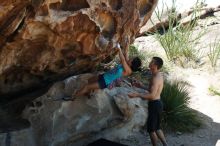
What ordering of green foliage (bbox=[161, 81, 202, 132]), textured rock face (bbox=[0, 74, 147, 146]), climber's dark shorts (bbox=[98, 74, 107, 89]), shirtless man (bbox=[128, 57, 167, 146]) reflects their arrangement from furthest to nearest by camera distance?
green foliage (bbox=[161, 81, 202, 132])
shirtless man (bbox=[128, 57, 167, 146])
climber's dark shorts (bbox=[98, 74, 107, 89])
textured rock face (bbox=[0, 74, 147, 146])

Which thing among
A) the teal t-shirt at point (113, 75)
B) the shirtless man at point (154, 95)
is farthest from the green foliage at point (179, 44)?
the teal t-shirt at point (113, 75)

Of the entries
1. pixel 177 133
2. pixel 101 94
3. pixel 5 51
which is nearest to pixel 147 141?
pixel 177 133

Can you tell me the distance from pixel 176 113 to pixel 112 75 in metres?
2.39

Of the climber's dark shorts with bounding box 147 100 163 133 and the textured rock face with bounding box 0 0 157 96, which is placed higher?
the textured rock face with bounding box 0 0 157 96

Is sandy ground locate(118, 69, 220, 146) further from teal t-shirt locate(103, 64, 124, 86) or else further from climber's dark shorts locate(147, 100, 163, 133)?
teal t-shirt locate(103, 64, 124, 86)

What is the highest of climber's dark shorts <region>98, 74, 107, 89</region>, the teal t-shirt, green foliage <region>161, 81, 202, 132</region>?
the teal t-shirt

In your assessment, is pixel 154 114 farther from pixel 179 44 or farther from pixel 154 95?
pixel 179 44

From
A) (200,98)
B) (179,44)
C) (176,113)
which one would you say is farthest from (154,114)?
(179,44)

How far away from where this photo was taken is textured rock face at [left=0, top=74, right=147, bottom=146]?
20.3 ft

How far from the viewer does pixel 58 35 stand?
579 cm

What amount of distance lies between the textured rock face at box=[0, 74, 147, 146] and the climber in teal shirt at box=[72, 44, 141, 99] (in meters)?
0.16

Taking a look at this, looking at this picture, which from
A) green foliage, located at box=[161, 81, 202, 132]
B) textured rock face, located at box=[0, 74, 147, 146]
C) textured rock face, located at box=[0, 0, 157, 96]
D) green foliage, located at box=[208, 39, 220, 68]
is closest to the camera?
textured rock face, located at box=[0, 0, 157, 96]

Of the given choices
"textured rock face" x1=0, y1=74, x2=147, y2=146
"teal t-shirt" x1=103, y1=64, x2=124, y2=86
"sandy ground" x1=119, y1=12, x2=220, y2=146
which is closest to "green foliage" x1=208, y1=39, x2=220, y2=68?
"sandy ground" x1=119, y1=12, x2=220, y2=146

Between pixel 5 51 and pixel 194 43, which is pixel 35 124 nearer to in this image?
pixel 5 51
